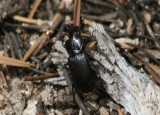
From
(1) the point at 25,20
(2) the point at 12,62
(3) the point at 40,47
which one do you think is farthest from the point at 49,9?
(2) the point at 12,62

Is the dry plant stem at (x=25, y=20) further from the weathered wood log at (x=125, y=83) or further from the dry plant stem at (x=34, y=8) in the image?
the weathered wood log at (x=125, y=83)

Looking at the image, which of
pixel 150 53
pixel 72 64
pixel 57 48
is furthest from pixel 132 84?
pixel 57 48

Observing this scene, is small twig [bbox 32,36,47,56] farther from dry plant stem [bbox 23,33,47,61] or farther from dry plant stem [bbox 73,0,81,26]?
dry plant stem [bbox 73,0,81,26]

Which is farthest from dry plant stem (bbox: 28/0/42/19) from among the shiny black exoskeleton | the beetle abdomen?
the beetle abdomen

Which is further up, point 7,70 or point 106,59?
point 106,59

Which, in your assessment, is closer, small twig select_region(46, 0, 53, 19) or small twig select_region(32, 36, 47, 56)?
small twig select_region(32, 36, 47, 56)

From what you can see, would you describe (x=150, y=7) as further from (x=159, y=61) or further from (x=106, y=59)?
(x=106, y=59)
